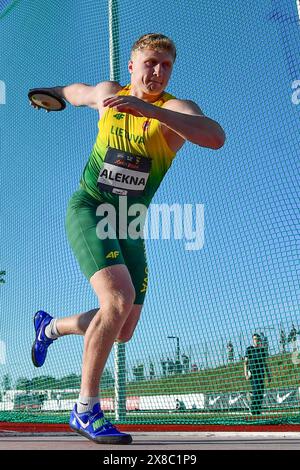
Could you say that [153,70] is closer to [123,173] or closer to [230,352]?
[123,173]

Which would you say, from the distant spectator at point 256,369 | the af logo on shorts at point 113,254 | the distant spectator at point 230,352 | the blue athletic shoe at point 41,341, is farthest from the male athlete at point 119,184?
the distant spectator at point 230,352

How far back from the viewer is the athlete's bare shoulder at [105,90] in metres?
2.80

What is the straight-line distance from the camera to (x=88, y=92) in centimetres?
291

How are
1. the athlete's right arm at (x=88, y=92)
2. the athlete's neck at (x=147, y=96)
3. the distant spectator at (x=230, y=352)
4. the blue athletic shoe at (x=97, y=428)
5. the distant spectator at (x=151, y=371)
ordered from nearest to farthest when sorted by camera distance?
the blue athletic shoe at (x=97, y=428) < the athlete's neck at (x=147, y=96) < the athlete's right arm at (x=88, y=92) < the distant spectator at (x=230, y=352) < the distant spectator at (x=151, y=371)

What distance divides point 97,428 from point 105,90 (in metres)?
1.55

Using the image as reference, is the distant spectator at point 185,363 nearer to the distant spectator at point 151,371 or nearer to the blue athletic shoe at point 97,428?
the distant spectator at point 151,371

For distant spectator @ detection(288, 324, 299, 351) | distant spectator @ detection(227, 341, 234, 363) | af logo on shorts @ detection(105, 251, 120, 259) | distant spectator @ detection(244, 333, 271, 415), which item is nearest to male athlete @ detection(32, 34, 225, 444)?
af logo on shorts @ detection(105, 251, 120, 259)

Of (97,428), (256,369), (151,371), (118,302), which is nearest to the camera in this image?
(97,428)

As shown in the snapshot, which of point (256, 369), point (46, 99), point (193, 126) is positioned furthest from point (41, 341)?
point (256, 369)

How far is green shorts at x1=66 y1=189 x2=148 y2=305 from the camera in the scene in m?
2.48

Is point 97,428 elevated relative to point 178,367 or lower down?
lower down

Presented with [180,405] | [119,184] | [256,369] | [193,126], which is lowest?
[180,405]

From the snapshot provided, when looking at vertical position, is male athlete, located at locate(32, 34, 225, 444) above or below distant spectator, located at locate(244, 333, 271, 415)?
above

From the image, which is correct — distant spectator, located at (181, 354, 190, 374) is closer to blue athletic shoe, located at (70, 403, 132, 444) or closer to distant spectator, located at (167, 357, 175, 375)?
distant spectator, located at (167, 357, 175, 375)
